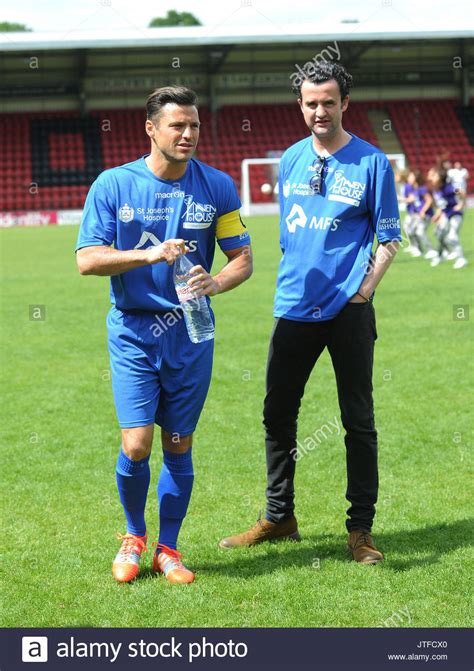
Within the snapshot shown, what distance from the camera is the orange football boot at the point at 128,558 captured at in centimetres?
408

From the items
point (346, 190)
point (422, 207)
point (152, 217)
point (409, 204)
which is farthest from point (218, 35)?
point (152, 217)

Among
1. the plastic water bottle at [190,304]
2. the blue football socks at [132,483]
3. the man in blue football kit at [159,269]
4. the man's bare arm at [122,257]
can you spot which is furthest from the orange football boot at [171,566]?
the man's bare arm at [122,257]

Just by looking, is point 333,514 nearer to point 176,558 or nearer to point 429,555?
point 429,555

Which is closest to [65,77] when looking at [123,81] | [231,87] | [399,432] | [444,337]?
[123,81]

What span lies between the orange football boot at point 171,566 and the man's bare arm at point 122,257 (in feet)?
4.57

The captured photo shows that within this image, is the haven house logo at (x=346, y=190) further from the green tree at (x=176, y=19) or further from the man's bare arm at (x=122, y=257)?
the green tree at (x=176, y=19)

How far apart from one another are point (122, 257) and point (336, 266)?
1043mm

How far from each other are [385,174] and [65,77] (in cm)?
3756

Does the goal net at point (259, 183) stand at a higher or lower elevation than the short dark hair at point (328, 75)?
higher

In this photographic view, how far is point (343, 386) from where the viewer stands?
425cm

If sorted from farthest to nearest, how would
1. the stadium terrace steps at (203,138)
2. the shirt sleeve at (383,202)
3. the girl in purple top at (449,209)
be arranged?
the stadium terrace steps at (203,138), the girl in purple top at (449,209), the shirt sleeve at (383,202)

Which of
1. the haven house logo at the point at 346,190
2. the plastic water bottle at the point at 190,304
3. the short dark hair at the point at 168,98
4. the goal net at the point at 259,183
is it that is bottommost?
the plastic water bottle at the point at 190,304

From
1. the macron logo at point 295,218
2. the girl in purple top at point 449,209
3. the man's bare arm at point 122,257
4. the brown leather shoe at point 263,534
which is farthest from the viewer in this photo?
the girl in purple top at point 449,209

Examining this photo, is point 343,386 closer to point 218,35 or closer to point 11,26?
point 218,35
